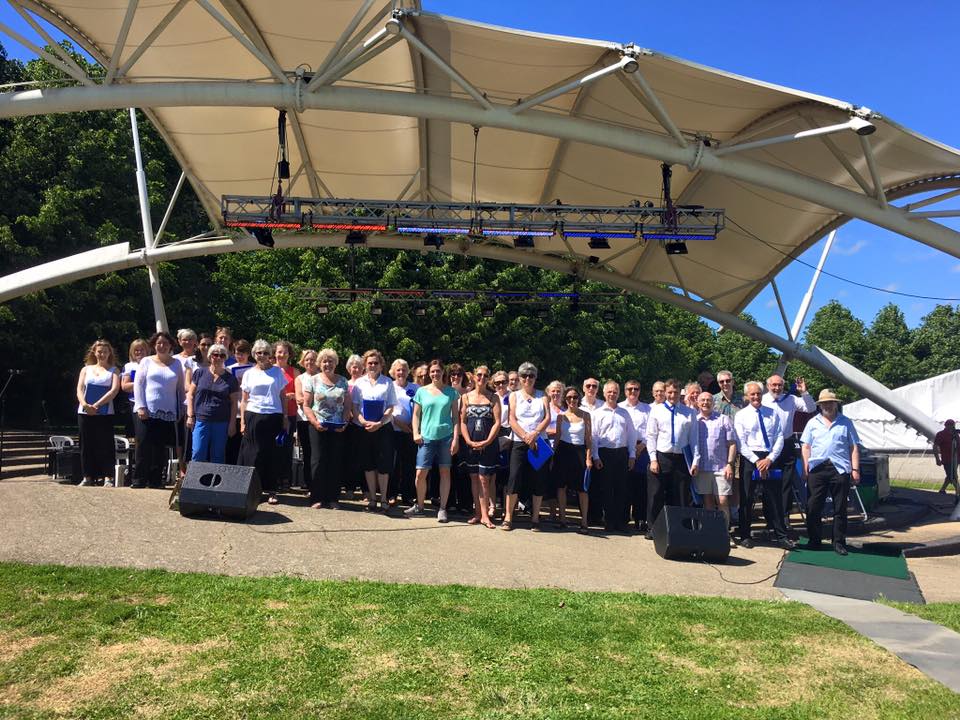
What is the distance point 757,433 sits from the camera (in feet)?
29.0

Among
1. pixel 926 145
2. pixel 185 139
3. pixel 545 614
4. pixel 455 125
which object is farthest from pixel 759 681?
pixel 185 139

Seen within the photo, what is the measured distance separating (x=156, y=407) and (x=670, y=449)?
594 centimetres

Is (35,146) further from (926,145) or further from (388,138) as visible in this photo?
(926,145)

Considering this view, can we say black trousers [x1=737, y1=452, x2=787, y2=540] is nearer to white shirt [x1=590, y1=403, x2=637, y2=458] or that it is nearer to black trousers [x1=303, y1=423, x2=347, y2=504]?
white shirt [x1=590, y1=403, x2=637, y2=458]

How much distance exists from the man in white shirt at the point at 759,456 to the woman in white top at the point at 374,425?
430 centimetres

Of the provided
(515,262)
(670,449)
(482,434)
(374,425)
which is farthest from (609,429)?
(515,262)

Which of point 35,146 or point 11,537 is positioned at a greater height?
point 35,146

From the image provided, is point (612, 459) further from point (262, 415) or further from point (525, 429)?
point (262, 415)

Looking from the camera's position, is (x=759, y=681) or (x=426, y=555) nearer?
(x=759, y=681)

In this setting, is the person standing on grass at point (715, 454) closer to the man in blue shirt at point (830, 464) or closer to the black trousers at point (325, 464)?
the man in blue shirt at point (830, 464)

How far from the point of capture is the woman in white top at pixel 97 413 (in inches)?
332

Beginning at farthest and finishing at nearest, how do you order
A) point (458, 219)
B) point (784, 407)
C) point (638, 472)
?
point (458, 219) < point (638, 472) < point (784, 407)

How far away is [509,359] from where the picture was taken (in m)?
25.8

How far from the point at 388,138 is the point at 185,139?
12.9 feet
